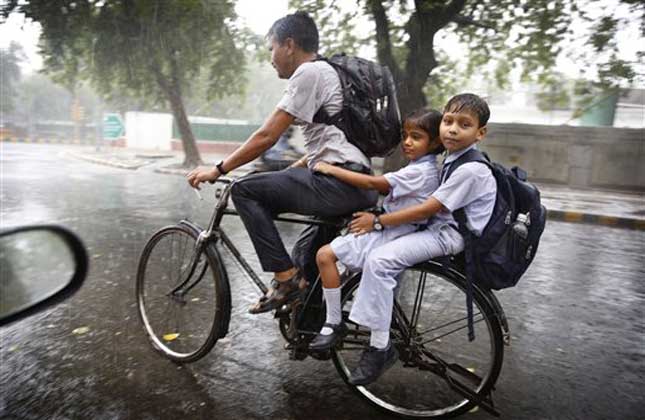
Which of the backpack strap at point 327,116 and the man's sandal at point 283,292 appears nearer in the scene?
the backpack strap at point 327,116

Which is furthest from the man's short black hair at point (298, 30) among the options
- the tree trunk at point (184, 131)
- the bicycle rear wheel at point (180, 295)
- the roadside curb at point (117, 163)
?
the roadside curb at point (117, 163)

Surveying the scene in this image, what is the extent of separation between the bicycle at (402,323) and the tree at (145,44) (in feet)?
40.2

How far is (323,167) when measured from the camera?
8.38 feet

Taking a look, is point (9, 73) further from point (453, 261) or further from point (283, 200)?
point (453, 261)

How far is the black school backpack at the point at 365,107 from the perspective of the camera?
2566mm

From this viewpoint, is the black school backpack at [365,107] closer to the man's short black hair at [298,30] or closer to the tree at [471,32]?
the man's short black hair at [298,30]

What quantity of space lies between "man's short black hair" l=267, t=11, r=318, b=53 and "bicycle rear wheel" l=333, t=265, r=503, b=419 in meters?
1.29

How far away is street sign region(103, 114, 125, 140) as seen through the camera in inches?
841

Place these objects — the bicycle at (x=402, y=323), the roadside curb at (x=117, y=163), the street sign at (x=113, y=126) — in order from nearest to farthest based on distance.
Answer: the bicycle at (x=402, y=323) → the roadside curb at (x=117, y=163) → the street sign at (x=113, y=126)

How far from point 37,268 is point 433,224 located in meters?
1.73

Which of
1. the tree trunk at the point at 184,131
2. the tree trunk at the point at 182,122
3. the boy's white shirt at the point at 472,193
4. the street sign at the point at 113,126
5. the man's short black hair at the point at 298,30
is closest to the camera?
the boy's white shirt at the point at 472,193

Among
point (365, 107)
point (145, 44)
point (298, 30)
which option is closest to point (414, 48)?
point (298, 30)

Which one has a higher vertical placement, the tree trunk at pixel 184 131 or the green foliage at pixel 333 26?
the green foliage at pixel 333 26

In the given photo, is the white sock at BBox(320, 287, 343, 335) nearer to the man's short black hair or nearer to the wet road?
the wet road
